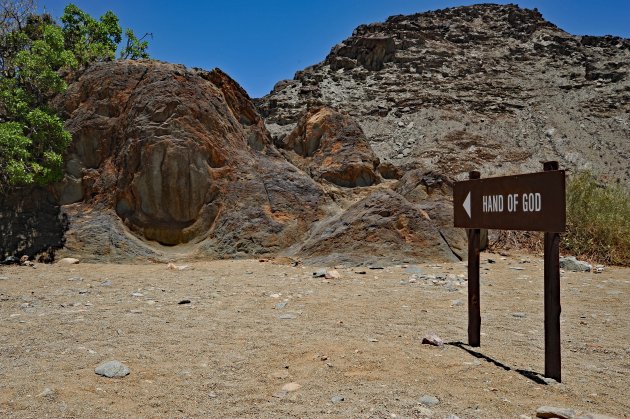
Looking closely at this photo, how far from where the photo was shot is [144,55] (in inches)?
925

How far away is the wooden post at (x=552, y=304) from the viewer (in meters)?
3.35

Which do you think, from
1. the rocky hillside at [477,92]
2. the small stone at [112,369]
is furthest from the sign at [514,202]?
the rocky hillside at [477,92]

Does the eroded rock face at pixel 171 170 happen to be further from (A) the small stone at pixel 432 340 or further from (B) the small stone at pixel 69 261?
(A) the small stone at pixel 432 340

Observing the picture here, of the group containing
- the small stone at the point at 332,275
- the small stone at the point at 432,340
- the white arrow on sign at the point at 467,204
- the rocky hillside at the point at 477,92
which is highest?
the rocky hillside at the point at 477,92

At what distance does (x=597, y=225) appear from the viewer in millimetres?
10180

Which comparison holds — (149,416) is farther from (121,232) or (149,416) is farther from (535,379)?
(121,232)

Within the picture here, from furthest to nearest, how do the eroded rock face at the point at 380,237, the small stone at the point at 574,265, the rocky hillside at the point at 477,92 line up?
the rocky hillside at the point at 477,92 < the eroded rock face at the point at 380,237 < the small stone at the point at 574,265

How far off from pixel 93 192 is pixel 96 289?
424 cm

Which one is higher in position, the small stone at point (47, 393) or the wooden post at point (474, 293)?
the wooden post at point (474, 293)

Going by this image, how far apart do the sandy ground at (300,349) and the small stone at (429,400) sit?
0.08ft

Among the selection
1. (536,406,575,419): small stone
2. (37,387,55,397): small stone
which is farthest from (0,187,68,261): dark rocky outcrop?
(536,406,575,419): small stone

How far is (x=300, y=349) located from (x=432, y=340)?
1.03 m

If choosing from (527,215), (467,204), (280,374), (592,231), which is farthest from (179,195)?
(592,231)

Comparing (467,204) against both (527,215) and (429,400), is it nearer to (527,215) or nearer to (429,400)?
(527,215)
